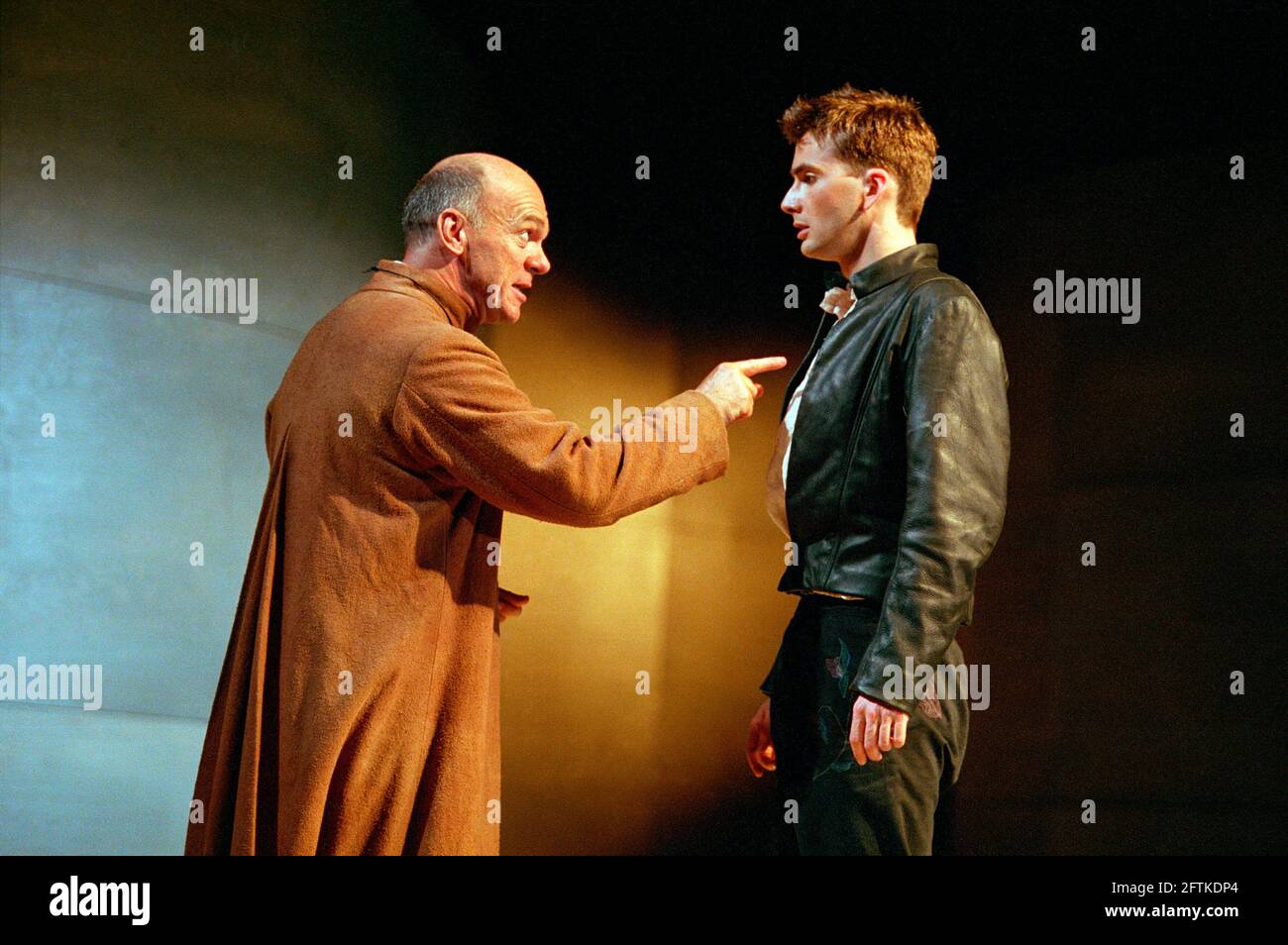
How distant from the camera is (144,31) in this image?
11.1ft

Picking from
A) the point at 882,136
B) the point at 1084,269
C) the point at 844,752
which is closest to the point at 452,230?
the point at 882,136

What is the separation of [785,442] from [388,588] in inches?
30.5

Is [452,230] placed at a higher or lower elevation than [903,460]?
higher

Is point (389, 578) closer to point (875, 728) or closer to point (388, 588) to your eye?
point (388, 588)

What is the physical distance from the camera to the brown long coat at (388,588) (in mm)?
2328

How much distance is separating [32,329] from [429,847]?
1693 millimetres

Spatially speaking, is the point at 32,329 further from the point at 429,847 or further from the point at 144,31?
the point at 429,847

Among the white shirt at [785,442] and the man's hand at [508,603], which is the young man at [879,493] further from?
the man's hand at [508,603]

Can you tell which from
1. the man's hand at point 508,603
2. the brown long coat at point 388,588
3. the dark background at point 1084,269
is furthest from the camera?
the dark background at point 1084,269

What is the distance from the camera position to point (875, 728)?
2.18 meters

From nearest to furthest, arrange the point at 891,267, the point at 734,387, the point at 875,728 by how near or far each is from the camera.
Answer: the point at 875,728 < the point at 891,267 < the point at 734,387

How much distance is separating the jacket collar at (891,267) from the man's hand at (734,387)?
206 mm

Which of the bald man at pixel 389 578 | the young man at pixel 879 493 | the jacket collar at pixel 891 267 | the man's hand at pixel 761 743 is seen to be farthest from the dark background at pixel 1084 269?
the bald man at pixel 389 578
